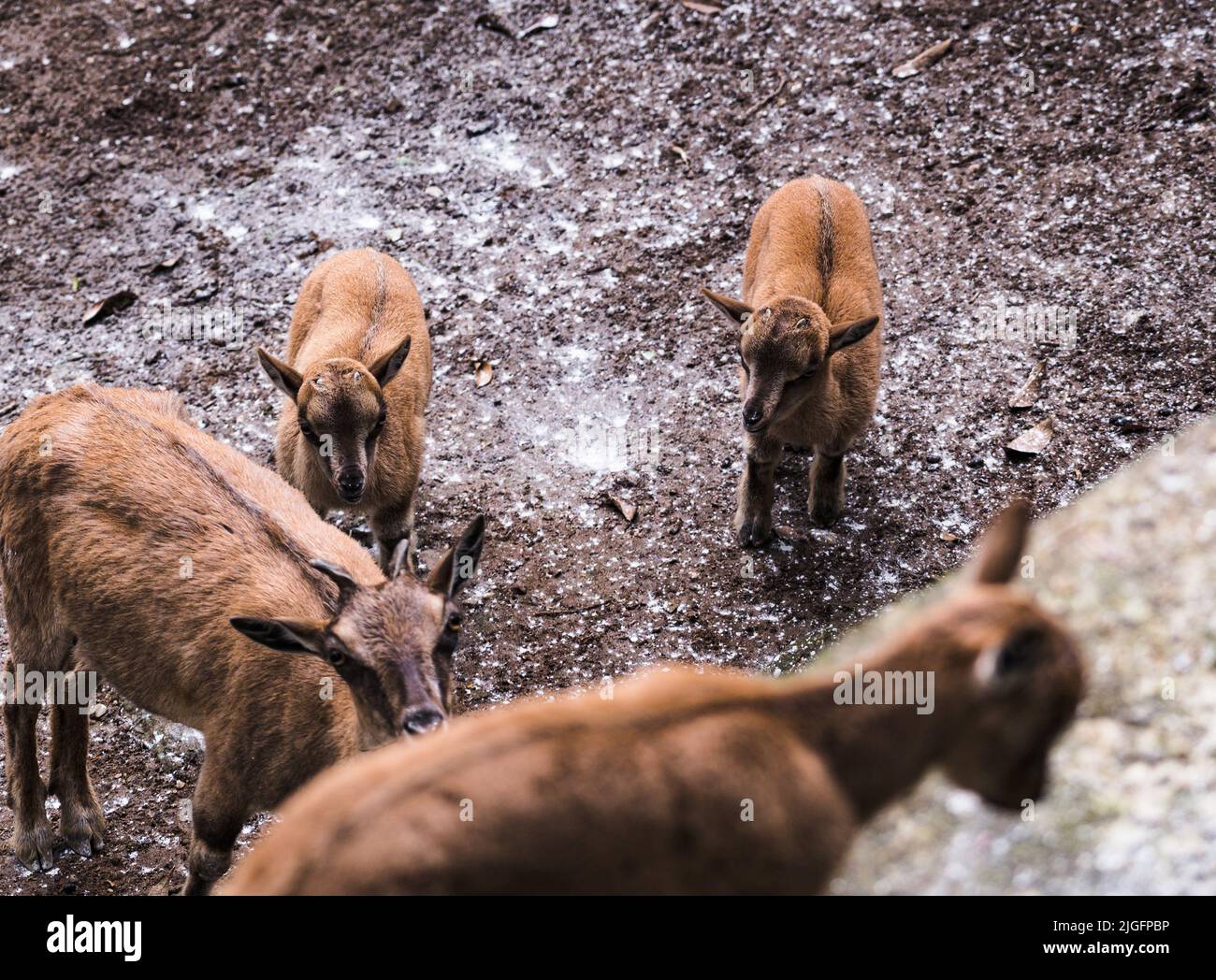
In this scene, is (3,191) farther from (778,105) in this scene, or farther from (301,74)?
(778,105)

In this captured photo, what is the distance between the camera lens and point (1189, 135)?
9.84 m

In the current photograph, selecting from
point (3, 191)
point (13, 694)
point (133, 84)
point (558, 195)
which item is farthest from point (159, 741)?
point (133, 84)

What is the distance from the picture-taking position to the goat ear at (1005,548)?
3.95 metres

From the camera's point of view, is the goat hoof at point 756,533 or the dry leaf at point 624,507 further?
the dry leaf at point 624,507

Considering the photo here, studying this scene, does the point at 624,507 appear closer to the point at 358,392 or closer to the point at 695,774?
the point at 358,392

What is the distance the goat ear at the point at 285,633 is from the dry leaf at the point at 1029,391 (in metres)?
5.47

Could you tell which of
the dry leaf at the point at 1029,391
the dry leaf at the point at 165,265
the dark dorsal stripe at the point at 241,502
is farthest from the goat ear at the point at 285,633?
the dry leaf at the point at 165,265

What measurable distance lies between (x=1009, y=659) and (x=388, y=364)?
201 inches

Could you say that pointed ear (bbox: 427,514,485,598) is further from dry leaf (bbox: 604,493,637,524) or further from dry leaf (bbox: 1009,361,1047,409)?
dry leaf (bbox: 1009,361,1047,409)

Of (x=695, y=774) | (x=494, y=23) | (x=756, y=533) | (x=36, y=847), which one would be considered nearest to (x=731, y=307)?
(x=756, y=533)

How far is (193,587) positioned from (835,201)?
5.35 metres

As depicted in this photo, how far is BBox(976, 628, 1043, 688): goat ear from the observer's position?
3.63m

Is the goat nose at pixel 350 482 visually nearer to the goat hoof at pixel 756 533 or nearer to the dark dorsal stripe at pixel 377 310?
the dark dorsal stripe at pixel 377 310

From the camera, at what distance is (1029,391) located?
8.73 meters
